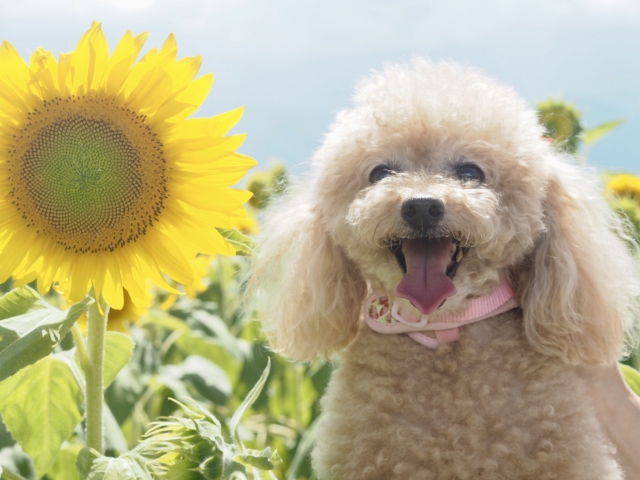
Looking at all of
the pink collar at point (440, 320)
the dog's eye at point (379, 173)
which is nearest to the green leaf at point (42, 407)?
the pink collar at point (440, 320)

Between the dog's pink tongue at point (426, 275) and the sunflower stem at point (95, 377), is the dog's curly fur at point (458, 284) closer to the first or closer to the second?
the dog's pink tongue at point (426, 275)

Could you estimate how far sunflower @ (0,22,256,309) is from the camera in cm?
124

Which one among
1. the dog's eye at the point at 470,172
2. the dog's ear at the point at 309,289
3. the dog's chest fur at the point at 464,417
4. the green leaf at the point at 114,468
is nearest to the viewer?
the green leaf at the point at 114,468

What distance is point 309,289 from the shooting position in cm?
198

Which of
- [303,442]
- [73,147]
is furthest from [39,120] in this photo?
[303,442]

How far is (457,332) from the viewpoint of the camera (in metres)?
1.67

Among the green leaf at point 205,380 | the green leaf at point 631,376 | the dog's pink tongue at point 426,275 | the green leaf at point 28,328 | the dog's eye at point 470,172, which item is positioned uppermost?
the dog's eye at point 470,172

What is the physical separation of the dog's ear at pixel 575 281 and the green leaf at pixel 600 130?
165 centimetres

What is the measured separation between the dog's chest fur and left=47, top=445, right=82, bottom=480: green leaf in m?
0.67

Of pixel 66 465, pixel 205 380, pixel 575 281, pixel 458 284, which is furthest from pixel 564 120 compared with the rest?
pixel 66 465

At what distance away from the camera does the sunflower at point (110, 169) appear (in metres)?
1.24

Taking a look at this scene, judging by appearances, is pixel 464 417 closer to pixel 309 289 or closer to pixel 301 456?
pixel 309 289

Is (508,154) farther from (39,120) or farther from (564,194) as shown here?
(39,120)

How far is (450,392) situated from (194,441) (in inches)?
26.7
